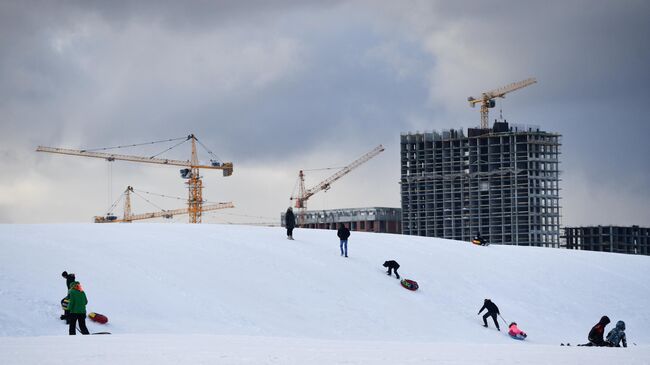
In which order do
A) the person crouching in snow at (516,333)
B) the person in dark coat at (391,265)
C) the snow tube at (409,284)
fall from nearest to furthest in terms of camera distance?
the person crouching in snow at (516,333)
the snow tube at (409,284)
the person in dark coat at (391,265)

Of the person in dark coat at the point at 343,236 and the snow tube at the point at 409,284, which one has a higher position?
the person in dark coat at the point at 343,236

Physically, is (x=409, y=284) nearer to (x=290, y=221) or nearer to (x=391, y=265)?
(x=391, y=265)

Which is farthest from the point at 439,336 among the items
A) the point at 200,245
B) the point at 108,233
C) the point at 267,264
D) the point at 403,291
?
the point at 108,233

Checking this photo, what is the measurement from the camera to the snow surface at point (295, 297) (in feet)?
66.5

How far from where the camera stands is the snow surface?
66.5ft

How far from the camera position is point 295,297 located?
34.9 meters

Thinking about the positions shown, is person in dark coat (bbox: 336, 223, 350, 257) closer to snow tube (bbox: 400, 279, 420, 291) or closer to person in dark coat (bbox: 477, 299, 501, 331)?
snow tube (bbox: 400, 279, 420, 291)

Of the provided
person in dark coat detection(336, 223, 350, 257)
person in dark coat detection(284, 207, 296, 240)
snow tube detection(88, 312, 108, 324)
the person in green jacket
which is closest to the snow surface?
snow tube detection(88, 312, 108, 324)

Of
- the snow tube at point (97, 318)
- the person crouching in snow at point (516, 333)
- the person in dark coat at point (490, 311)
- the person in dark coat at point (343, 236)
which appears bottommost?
the person crouching in snow at point (516, 333)

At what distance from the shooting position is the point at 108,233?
129ft

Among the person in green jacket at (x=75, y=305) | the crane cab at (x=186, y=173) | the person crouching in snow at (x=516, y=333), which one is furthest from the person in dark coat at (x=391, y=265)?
the crane cab at (x=186, y=173)

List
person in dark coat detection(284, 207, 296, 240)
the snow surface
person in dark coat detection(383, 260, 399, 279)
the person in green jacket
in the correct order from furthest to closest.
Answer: person in dark coat detection(284, 207, 296, 240) → person in dark coat detection(383, 260, 399, 279) → the person in green jacket → the snow surface

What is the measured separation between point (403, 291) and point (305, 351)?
18475 millimetres

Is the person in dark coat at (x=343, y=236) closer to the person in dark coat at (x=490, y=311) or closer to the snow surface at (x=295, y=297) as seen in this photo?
the snow surface at (x=295, y=297)
